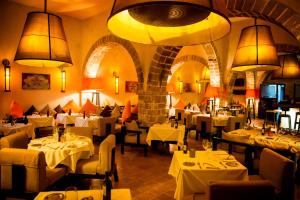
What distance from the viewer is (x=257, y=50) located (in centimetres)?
336

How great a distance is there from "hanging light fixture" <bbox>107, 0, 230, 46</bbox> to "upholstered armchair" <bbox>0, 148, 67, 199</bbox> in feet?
7.11

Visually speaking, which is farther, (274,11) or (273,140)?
(273,140)

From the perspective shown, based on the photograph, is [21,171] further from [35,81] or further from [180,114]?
[180,114]

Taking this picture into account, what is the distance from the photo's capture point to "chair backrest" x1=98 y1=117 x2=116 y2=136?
6.46 metres

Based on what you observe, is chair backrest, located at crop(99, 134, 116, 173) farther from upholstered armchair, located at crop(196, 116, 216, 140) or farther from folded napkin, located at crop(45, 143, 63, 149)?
upholstered armchair, located at crop(196, 116, 216, 140)

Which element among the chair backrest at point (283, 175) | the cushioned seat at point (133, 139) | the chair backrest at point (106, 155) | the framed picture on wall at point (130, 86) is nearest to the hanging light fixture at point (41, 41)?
the chair backrest at point (106, 155)

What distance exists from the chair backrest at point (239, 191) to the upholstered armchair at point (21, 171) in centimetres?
202

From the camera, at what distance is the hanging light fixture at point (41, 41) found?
274 centimetres

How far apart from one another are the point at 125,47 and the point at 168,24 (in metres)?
6.15

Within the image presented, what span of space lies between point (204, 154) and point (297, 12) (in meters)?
2.64

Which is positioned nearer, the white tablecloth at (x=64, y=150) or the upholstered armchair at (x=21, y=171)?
the upholstered armchair at (x=21, y=171)

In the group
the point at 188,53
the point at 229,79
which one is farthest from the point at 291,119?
the point at 188,53

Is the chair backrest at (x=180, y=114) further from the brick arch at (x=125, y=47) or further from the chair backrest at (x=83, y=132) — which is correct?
the chair backrest at (x=83, y=132)

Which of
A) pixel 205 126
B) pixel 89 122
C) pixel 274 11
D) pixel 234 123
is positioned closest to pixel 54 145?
pixel 89 122
